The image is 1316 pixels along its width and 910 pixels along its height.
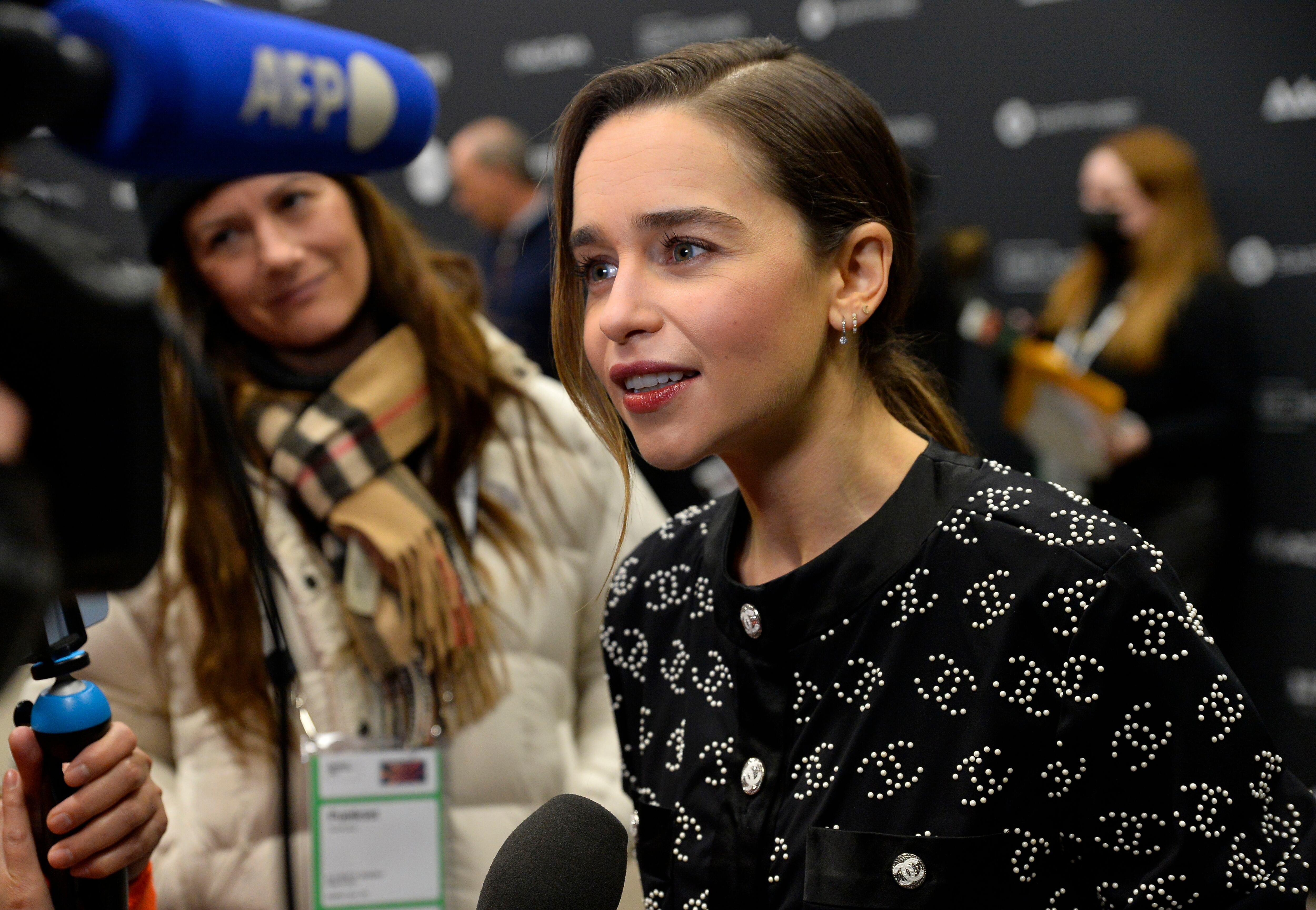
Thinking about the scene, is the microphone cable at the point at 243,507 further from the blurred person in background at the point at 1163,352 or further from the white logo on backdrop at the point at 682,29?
the white logo on backdrop at the point at 682,29

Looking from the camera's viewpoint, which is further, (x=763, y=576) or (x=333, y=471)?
(x=333, y=471)

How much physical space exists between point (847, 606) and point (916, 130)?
3.59 meters

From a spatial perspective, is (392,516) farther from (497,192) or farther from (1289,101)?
(497,192)

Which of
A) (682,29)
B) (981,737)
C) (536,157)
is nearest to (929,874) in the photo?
(981,737)

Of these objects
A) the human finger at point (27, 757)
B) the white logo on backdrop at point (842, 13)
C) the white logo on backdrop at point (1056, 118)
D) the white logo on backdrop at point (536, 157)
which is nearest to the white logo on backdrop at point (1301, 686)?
the white logo on backdrop at point (1056, 118)

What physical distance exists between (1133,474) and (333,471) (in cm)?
260

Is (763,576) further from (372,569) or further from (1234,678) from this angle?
(372,569)

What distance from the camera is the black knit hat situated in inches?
67.1

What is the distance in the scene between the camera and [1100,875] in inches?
41.5

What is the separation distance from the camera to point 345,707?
1.68m

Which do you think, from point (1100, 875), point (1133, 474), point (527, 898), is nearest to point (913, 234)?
point (1100, 875)

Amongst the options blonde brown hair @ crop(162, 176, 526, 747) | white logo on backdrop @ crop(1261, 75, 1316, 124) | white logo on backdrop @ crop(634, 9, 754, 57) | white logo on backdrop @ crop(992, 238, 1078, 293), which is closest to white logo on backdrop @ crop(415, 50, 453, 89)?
white logo on backdrop @ crop(634, 9, 754, 57)

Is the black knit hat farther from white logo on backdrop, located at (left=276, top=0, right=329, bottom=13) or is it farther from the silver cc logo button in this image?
white logo on backdrop, located at (left=276, top=0, right=329, bottom=13)

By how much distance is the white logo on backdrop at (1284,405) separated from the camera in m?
3.72
